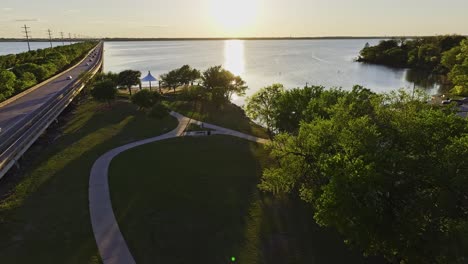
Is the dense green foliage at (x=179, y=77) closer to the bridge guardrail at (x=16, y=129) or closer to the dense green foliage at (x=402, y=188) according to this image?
the bridge guardrail at (x=16, y=129)

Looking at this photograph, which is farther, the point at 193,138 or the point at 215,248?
the point at 193,138

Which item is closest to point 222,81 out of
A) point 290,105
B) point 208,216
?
point 290,105

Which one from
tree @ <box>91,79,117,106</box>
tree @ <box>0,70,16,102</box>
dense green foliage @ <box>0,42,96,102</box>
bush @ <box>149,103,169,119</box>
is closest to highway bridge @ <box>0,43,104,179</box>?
tree @ <box>0,70,16,102</box>

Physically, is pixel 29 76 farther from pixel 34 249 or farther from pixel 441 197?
pixel 441 197

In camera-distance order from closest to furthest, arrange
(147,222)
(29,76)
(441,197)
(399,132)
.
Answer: (441,197) < (399,132) < (147,222) < (29,76)

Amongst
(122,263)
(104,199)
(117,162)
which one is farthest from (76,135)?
(122,263)

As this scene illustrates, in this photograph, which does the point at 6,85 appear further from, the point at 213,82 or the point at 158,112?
the point at 213,82

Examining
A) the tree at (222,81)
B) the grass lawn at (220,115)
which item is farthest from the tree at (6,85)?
the tree at (222,81)
